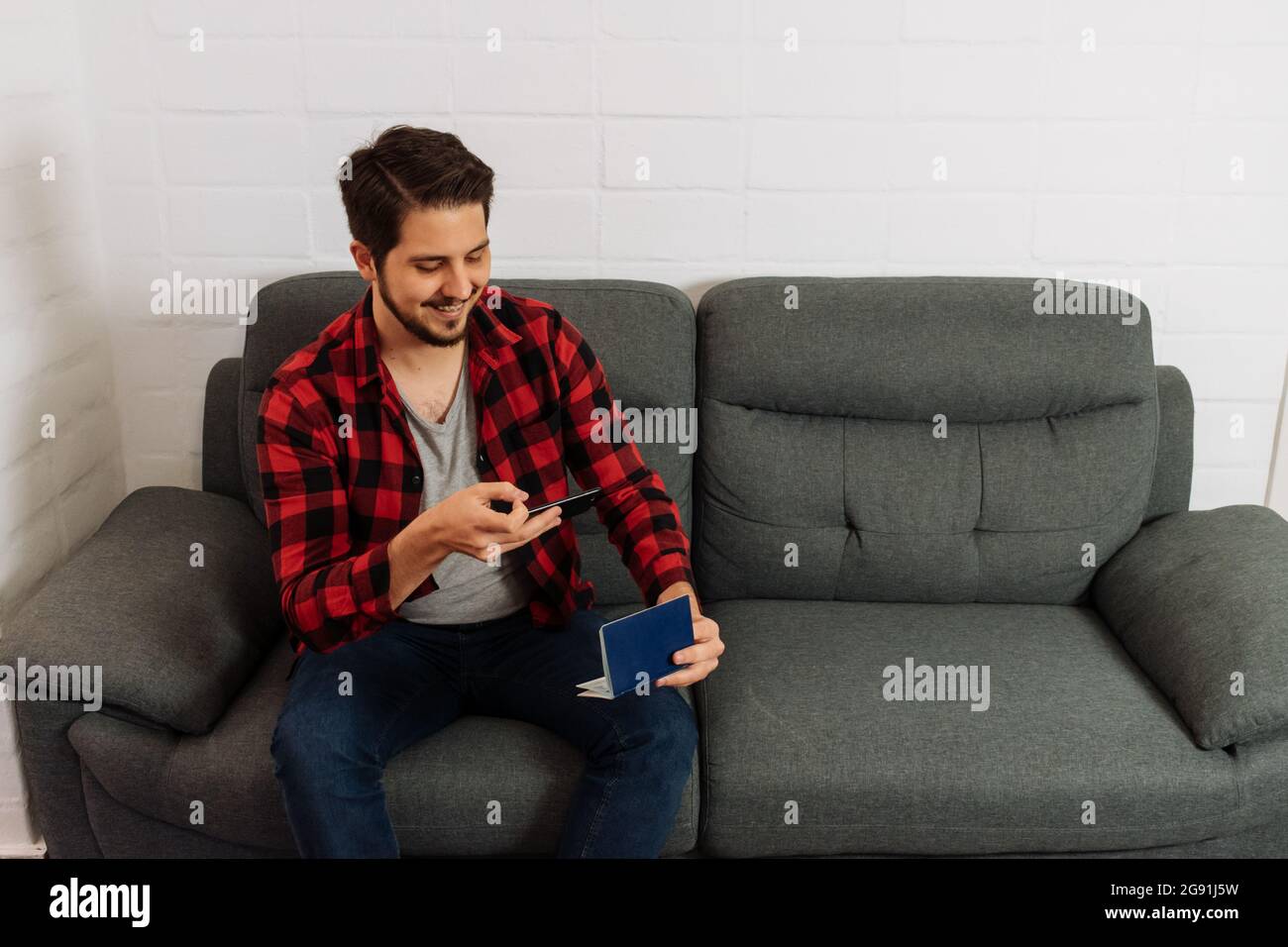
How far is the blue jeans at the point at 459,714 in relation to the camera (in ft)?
5.76

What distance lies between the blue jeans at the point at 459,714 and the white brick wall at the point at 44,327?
531 millimetres

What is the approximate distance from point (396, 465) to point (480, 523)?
1.03 ft

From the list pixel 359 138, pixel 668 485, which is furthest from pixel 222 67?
pixel 668 485

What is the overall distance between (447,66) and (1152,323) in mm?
1420

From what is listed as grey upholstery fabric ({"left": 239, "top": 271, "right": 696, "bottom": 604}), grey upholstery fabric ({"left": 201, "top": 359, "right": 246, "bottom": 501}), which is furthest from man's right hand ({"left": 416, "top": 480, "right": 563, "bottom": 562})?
grey upholstery fabric ({"left": 201, "top": 359, "right": 246, "bottom": 501})

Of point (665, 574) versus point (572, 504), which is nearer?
point (572, 504)

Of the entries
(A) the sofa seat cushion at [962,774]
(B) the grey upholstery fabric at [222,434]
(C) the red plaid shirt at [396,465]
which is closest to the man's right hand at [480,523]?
(C) the red plaid shirt at [396,465]

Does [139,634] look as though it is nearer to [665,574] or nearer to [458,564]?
[458,564]

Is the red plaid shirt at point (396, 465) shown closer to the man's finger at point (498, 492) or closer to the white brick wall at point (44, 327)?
the man's finger at point (498, 492)

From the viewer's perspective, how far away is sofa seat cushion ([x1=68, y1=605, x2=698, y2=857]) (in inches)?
72.8

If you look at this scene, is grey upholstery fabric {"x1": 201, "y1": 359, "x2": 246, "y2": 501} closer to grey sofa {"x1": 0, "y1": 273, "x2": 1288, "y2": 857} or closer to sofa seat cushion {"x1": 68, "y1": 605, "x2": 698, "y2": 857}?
grey sofa {"x1": 0, "y1": 273, "x2": 1288, "y2": 857}

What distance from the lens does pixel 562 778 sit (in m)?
1.86

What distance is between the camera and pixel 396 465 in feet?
6.22

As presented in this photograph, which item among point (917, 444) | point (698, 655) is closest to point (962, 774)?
point (698, 655)
